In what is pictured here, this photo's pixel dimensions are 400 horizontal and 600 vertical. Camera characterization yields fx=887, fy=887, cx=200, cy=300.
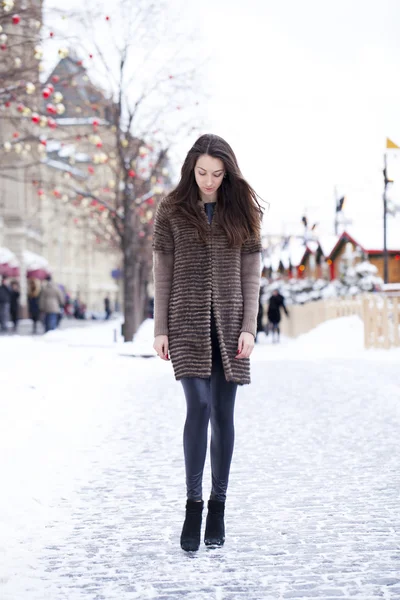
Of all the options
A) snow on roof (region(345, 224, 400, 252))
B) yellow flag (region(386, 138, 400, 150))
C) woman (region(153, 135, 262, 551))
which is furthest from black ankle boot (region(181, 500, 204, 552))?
snow on roof (region(345, 224, 400, 252))

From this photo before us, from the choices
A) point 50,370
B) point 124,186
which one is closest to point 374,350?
point 124,186

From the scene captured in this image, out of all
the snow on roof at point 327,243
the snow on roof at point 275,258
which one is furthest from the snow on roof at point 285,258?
the snow on roof at point 327,243

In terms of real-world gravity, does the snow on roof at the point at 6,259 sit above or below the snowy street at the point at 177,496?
above

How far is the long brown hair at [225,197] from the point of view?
4.03 metres

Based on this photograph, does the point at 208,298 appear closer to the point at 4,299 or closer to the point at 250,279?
the point at 250,279

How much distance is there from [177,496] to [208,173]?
2.04 meters

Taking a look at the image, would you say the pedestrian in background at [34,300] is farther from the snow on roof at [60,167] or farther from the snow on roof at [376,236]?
the snow on roof at [376,236]

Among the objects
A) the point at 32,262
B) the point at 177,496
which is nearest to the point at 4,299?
the point at 32,262

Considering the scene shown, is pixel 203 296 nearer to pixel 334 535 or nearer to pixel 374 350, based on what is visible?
pixel 334 535

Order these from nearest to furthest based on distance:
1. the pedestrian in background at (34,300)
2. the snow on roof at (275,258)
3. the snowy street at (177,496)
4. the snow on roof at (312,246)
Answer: the snowy street at (177,496), the pedestrian in background at (34,300), the snow on roof at (312,246), the snow on roof at (275,258)

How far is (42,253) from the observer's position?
58906 mm

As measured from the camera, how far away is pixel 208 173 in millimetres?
4051

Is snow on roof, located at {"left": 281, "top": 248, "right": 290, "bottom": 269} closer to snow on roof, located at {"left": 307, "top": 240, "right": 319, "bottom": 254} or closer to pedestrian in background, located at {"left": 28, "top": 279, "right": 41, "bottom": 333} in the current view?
snow on roof, located at {"left": 307, "top": 240, "right": 319, "bottom": 254}

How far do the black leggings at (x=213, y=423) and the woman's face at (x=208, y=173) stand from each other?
595 millimetres
